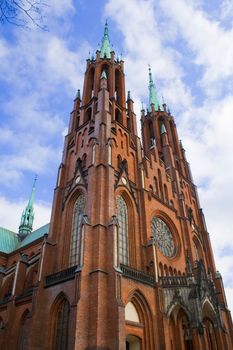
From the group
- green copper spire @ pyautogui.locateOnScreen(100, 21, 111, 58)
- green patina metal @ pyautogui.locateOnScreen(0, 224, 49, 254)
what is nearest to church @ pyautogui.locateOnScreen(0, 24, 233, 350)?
green copper spire @ pyautogui.locateOnScreen(100, 21, 111, 58)

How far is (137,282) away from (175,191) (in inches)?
576

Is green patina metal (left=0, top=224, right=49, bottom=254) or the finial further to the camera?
the finial

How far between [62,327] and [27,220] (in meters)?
35.6

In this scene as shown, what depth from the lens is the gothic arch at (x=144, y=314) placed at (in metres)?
17.9

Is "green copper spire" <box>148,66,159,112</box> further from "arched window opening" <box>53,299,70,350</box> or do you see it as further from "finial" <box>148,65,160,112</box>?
"arched window opening" <box>53,299,70,350</box>

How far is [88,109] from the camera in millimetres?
31422

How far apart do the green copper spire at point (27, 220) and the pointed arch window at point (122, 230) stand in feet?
92.2

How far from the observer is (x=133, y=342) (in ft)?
59.3

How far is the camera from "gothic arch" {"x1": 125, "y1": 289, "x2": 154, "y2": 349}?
58.9 feet

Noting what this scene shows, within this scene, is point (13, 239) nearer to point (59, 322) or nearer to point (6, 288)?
point (6, 288)

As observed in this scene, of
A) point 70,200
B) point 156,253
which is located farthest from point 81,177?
point 156,253

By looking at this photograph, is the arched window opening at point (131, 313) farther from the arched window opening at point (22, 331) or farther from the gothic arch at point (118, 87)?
the gothic arch at point (118, 87)

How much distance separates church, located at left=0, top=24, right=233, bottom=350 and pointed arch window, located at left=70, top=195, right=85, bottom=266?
9cm

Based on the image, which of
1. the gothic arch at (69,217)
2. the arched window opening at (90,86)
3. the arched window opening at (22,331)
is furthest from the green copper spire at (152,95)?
the arched window opening at (22,331)
